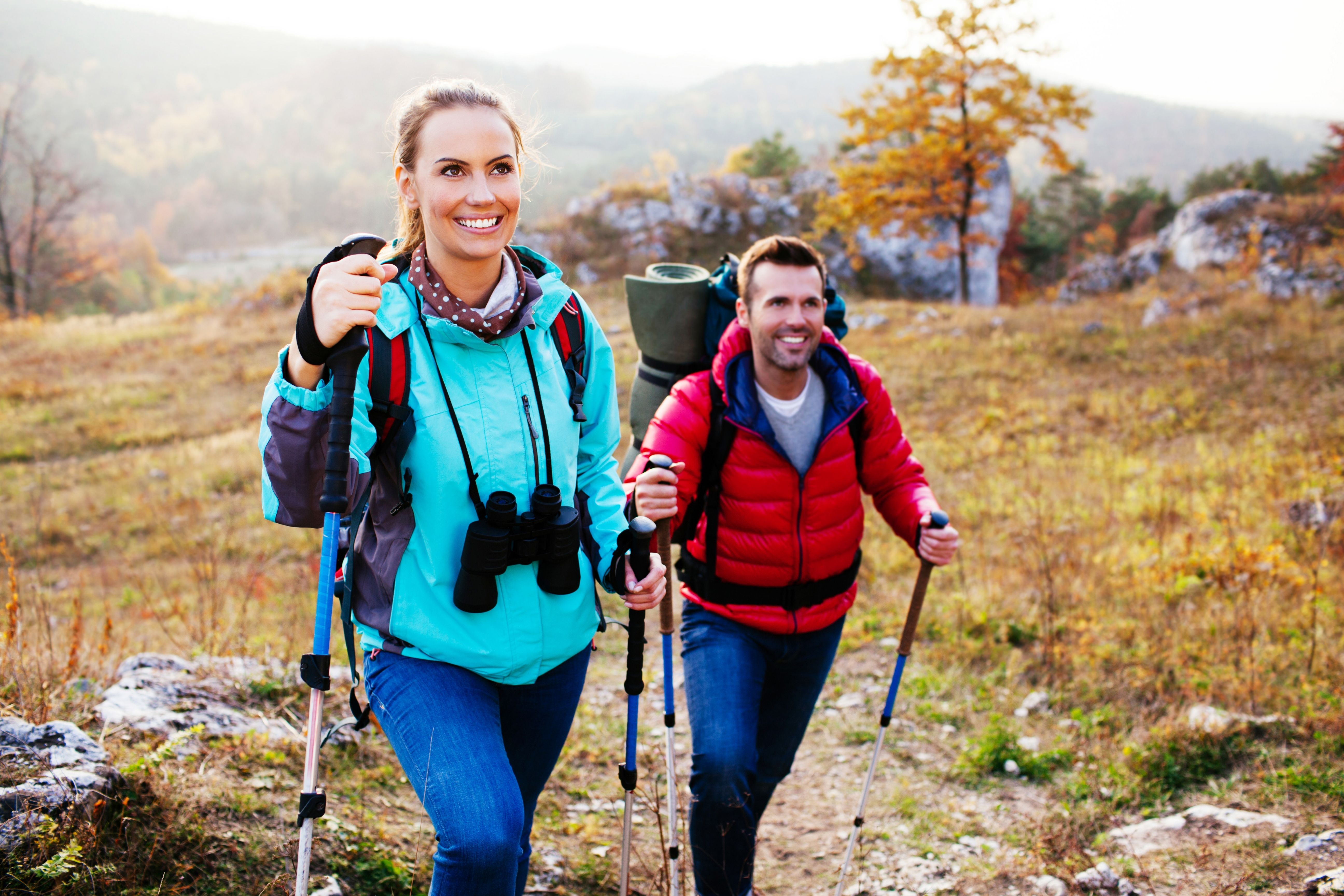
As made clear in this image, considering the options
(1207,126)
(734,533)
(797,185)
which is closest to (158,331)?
(797,185)

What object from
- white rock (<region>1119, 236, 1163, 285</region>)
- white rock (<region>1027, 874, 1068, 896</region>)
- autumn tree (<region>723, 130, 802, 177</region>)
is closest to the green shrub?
white rock (<region>1027, 874, 1068, 896</region>)

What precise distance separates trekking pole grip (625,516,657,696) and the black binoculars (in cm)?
18

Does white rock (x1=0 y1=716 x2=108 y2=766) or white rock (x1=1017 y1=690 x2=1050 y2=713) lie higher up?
white rock (x1=0 y1=716 x2=108 y2=766)

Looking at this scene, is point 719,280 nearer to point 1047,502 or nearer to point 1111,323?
point 1047,502

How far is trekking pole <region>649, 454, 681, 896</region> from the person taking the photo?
102 inches

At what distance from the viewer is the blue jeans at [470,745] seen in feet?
5.65

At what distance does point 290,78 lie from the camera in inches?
5753

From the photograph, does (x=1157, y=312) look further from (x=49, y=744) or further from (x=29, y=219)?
(x=29, y=219)

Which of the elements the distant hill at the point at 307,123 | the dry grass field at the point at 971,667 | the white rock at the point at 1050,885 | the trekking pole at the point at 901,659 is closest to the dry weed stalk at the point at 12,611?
the dry grass field at the point at 971,667

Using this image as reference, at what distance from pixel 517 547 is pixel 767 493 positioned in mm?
1227

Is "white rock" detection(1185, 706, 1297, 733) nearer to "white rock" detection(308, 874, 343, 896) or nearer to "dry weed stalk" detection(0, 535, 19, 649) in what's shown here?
"white rock" detection(308, 874, 343, 896)

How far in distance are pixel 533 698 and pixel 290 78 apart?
174496 mm

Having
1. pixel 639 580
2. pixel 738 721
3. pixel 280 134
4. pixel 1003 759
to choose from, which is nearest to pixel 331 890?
pixel 738 721

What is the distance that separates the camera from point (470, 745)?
1834 mm
